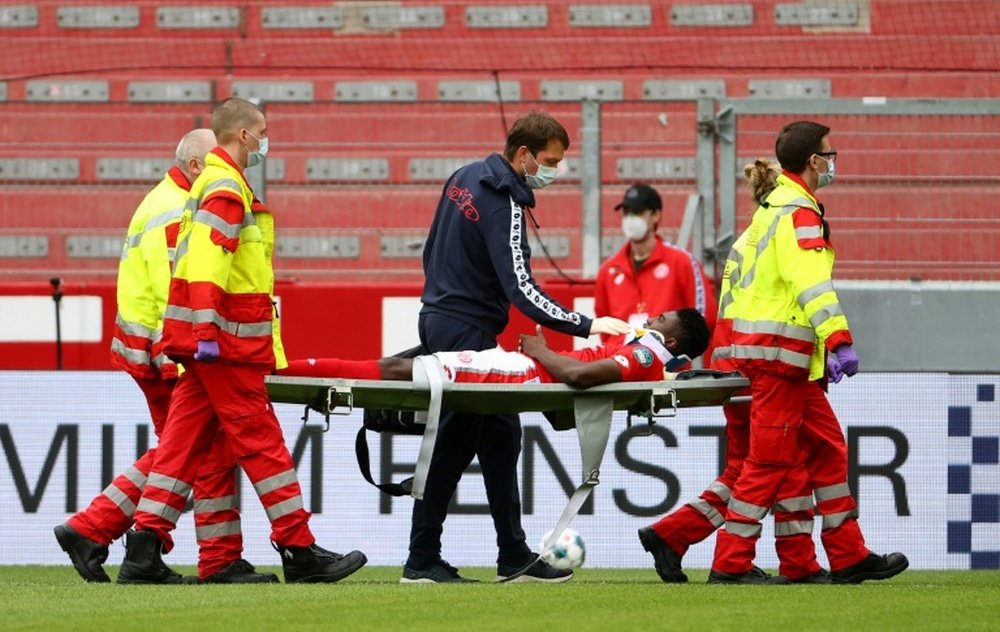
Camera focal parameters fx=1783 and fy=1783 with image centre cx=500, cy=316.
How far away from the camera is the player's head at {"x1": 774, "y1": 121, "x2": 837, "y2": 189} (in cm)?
702

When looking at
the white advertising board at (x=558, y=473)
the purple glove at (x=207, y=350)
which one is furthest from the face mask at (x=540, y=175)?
the white advertising board at (x=558, y=473)

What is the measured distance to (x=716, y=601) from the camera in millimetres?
6062

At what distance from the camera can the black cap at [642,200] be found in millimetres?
10008

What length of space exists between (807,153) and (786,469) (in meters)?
1.24

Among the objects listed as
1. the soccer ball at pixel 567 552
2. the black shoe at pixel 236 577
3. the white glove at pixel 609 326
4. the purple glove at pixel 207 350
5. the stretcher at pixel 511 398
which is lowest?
the soccer ball at pixel 567 552

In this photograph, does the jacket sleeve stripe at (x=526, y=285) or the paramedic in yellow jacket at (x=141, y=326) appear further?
the paramedic in yellow jacket at (x=141, y=326)

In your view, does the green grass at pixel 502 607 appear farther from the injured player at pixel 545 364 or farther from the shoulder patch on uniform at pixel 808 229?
the shoulder patch on uniform at pixel 808 229

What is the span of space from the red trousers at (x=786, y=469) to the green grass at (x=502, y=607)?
0.31 m

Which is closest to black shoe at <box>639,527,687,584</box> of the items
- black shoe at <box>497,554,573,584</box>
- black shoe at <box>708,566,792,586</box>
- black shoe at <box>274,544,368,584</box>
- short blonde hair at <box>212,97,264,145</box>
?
black shoe at <box>708,566,792,586</box>

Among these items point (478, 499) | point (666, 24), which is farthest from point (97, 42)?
point (478, 499)

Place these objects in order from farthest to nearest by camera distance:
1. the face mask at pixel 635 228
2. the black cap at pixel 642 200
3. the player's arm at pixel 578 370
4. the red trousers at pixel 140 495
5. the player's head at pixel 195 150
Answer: the black cap at pixel 642 200 < the face mask at pixel 635 228 < the player's head at pixel 195 150 < the red trousers at pixel 140 495 < the player's arm at pixel 578 370

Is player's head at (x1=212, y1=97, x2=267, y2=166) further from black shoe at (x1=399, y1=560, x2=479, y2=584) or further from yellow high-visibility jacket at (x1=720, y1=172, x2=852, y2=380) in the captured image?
yellow high-visibility jacket at (x1=720, y1=172, x2=852, y2=380)

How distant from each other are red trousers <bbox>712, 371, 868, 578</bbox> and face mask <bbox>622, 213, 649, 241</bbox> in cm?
286

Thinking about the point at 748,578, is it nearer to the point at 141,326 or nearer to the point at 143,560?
the point at 143,560
